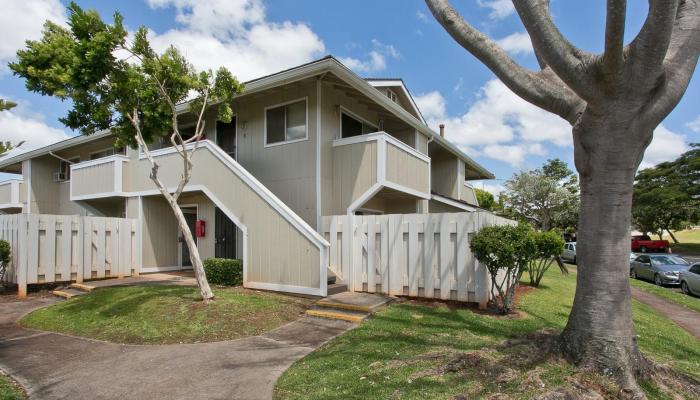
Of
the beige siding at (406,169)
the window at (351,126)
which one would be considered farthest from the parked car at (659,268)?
the window at (351,126)

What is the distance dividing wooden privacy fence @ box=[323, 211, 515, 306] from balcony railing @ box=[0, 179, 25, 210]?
65.1 feet

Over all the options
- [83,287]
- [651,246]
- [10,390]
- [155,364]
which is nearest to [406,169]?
[155,364]

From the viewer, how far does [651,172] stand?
4375 cm

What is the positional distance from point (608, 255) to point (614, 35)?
7.32 feet

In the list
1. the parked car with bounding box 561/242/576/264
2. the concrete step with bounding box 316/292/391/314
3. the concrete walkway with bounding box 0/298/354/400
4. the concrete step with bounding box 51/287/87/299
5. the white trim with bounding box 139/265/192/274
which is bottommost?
the parked car with bounding box 561/242/576/264

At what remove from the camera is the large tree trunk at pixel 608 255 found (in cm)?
411

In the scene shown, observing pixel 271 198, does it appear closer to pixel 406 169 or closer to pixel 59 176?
pixel 406 169

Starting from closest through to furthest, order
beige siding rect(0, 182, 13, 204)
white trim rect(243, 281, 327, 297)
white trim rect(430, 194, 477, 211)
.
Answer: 1. white trim rect(243, 281, 327, 297)
2. white trim rect(430, 194, 477, 211)
3. beige siding rect(0, 182, 13, 204)

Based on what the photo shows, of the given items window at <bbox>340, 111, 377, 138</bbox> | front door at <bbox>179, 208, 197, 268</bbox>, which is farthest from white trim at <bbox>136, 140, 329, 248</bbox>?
front door at <bbox>179, 208, 197, 268</bbox>

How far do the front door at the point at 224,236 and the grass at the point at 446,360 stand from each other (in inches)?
279

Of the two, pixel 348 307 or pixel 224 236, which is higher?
pixel 224 236

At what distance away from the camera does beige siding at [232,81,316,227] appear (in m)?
11.3

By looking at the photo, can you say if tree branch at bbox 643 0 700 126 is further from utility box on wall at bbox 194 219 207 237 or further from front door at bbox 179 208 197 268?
front door at bbox 179 208 197 268

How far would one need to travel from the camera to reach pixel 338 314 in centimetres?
761
